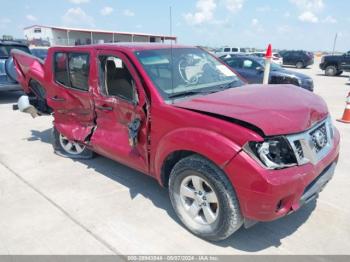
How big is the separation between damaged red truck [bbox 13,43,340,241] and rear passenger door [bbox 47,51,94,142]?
24 mm

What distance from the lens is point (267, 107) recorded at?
9.05 feet

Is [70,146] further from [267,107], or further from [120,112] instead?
[267,107]

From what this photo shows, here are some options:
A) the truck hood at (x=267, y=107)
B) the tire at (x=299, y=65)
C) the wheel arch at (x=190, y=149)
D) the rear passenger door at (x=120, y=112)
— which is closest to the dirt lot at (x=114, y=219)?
the rear passenger door at (x=120, y=112)

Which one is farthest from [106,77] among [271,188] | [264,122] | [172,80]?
[271,188]

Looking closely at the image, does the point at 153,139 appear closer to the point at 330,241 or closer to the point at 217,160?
the point at 217,160

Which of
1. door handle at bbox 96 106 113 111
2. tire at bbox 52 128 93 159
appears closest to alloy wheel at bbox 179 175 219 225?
door handle at bbox 96 106 113 111

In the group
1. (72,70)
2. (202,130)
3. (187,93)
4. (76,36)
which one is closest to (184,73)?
(187,93)

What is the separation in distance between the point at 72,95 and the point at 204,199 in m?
2.67

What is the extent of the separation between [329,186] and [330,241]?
1313mm

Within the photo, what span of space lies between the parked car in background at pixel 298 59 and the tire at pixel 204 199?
2790cm

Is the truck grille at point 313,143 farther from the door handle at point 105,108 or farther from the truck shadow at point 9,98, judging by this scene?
the truck shadow at point 9,98

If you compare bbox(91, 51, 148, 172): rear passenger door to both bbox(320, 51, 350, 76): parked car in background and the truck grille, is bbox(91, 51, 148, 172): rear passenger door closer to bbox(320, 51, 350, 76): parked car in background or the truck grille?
the truck grille

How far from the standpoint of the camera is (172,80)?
3240 millimetres

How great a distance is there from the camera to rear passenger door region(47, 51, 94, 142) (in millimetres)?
4262
